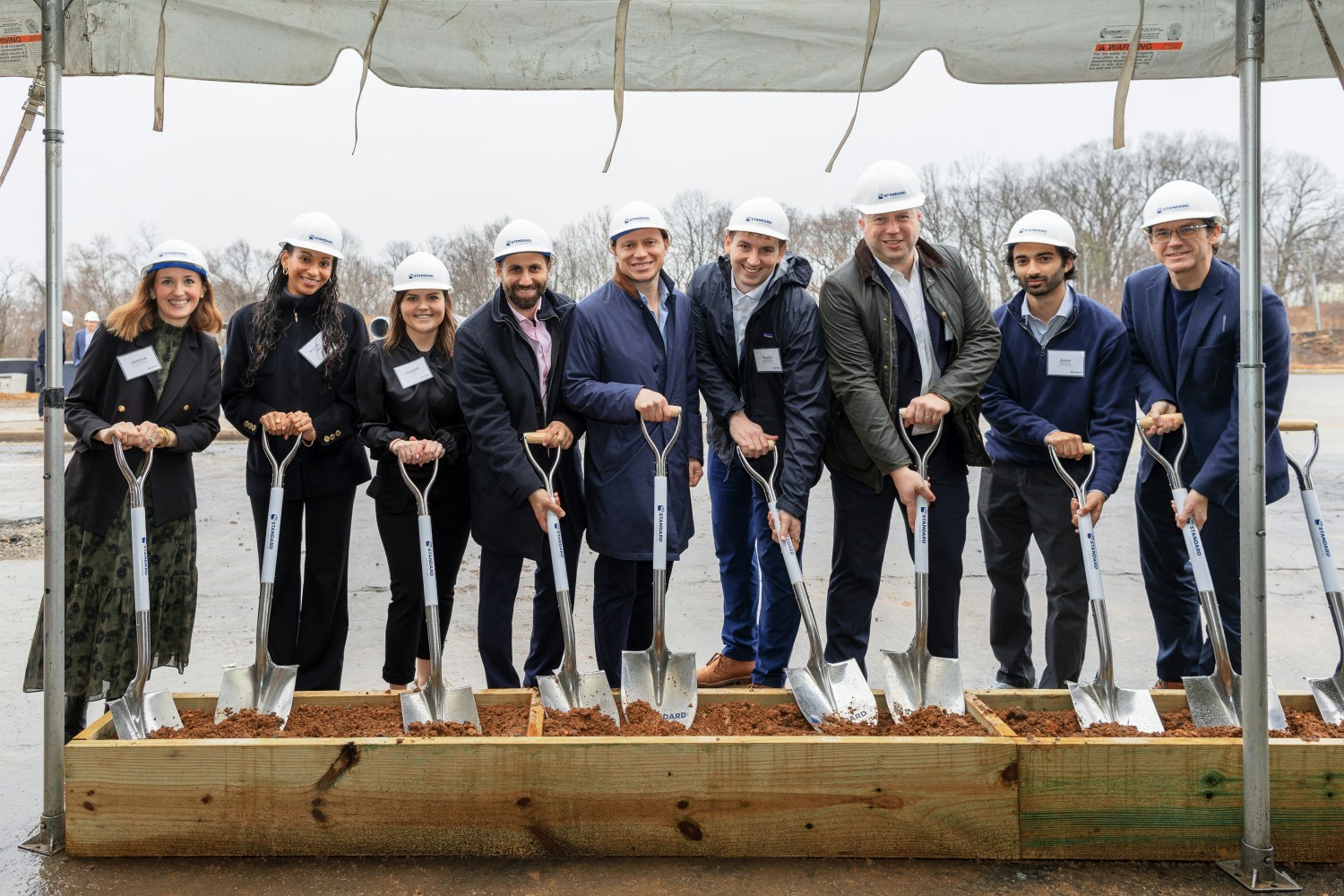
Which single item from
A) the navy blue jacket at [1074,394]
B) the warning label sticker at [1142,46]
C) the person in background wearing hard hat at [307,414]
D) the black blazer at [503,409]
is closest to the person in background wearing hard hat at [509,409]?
the black blazer at [503,409]

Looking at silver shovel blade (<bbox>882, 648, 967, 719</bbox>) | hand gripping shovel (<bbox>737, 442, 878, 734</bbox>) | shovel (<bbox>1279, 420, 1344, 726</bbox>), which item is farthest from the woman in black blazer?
shovel (<bbox>1279, 420, 1344, 726</bbox>)

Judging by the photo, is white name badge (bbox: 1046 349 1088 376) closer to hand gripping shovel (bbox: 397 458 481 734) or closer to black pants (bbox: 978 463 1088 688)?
black pants (bbox: 978 463 1088 688)

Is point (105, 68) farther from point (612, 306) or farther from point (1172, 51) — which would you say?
point (1172, 51)

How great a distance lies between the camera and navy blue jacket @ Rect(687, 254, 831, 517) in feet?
13.0

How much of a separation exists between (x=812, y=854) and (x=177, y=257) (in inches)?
125

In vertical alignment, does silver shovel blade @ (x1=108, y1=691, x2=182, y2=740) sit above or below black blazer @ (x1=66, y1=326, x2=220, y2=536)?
below

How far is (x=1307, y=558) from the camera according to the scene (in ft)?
24.7

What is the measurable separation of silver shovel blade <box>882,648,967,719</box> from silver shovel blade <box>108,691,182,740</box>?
2435 millimetres

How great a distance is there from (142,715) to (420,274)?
1.97 meters

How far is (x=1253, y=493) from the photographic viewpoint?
2.84m

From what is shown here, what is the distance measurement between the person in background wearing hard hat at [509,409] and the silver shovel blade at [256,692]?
759 mm

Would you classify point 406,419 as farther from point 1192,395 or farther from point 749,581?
point 1192,395

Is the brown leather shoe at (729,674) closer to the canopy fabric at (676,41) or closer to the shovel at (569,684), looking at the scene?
the shovel at (569,684)

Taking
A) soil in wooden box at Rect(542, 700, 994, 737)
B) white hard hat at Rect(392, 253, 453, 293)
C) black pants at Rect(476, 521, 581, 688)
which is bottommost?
soil in wooden box at Rect(542, 700, 994, 737)
